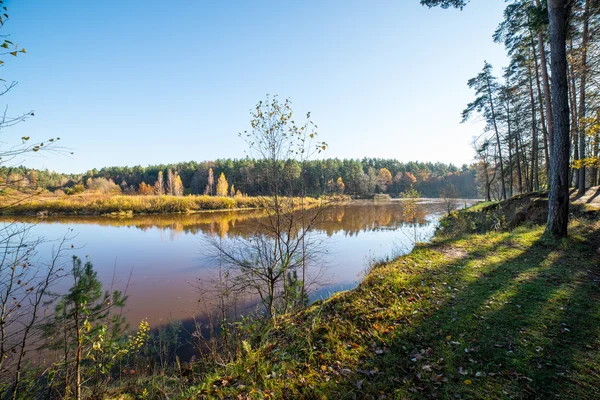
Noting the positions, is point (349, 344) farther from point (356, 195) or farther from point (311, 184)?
point (356, 195)

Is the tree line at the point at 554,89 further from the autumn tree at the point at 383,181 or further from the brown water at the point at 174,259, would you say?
the autumn tree at the point at 383,181

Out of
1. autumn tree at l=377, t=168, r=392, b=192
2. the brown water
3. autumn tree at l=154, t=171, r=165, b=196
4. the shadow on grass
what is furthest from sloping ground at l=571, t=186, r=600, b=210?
autumn tree at l=377, t=168, r=392, b=192

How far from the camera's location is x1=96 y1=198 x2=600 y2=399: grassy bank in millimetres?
2676

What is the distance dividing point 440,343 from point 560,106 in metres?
Result: 7.57

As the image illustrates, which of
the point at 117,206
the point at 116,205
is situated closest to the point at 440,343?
the point at 117,206

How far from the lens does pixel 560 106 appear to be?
6.73 m

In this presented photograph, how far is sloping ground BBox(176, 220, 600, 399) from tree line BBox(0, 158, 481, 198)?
311cm

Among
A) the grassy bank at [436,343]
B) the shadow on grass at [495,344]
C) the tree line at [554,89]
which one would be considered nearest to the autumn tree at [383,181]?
the tree line at [554,89]

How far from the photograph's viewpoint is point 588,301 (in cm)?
400

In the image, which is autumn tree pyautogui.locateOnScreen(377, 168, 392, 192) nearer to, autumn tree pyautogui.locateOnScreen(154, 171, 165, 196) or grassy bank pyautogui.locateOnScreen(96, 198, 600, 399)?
autumn tree pyautogui.locateOnScreen(154, 171, 165, 196)

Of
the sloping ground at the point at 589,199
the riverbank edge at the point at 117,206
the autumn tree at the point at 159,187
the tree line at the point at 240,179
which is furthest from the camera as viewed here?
the autumn tree at the point at 159,187

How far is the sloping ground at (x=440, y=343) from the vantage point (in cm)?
267

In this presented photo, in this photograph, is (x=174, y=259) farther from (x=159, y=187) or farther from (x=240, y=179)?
(x=159, y=187)

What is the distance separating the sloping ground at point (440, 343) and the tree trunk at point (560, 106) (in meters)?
2.30
